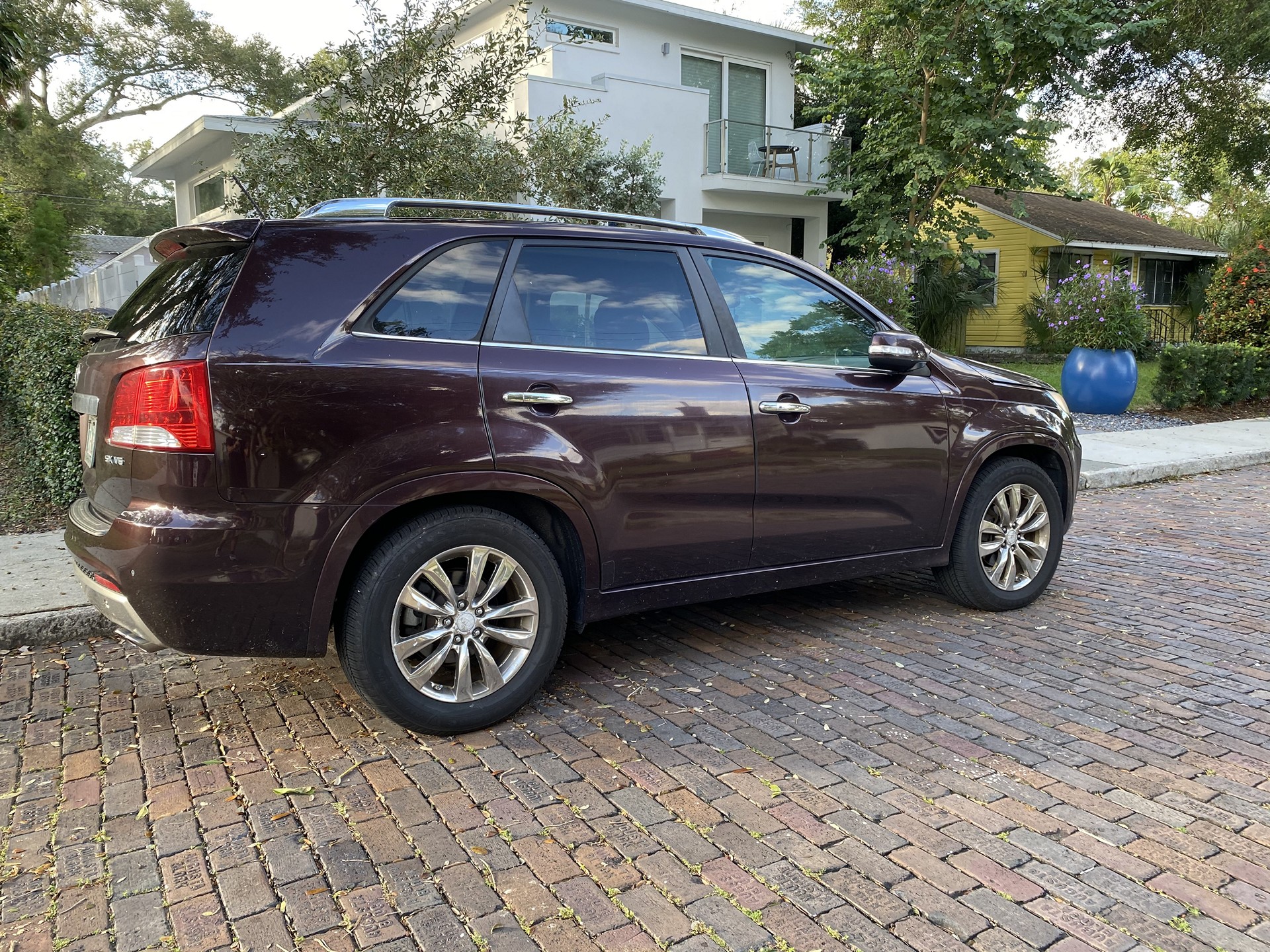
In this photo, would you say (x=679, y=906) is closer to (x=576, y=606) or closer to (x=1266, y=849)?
(x=576, y=606)

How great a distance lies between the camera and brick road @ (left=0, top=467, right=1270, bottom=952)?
8.14ft

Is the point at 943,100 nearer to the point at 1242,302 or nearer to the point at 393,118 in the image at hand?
the point at 1242,302

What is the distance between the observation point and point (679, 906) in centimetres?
253

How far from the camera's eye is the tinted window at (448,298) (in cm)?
348

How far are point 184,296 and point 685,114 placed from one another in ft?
53.5

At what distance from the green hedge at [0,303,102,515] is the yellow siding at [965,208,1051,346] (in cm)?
2361

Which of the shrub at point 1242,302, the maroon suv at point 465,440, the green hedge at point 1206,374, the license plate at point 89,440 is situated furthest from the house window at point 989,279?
the license plate at point 89,440

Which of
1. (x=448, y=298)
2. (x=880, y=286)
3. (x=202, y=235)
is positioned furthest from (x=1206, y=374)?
(x=202, y=235)

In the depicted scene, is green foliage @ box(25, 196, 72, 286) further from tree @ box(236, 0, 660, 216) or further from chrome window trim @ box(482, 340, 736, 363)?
chrome window trim @ box(482, 340, 736, 363)

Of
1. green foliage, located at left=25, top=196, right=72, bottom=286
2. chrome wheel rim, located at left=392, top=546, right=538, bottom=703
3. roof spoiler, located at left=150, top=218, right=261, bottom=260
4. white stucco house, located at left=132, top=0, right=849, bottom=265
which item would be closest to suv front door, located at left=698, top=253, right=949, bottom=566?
chrome wheel rim, located at left=392, top=546, right=538, bottom=703

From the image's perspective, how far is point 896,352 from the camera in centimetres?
441

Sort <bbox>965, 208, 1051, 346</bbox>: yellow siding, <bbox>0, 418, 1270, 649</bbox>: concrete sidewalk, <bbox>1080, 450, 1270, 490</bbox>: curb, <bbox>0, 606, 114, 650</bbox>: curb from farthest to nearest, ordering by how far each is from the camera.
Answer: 1. <bbox>965, 208, 1051, 346</bbox>: yellow siding
2. <bbox>1080, 450, 1270, 490</bbox>: curb
3. <bbox>0, 418, 1270, 649</bbox>: concrete sidewalk
4. <bbox>0, 606, 114, 650</bbox>: curb

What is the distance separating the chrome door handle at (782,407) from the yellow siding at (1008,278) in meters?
23.8

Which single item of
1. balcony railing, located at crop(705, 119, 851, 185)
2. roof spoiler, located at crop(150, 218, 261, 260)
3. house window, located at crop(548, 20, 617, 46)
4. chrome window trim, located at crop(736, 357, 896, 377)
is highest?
house window, located at crop(548, 20, 617, 46)
